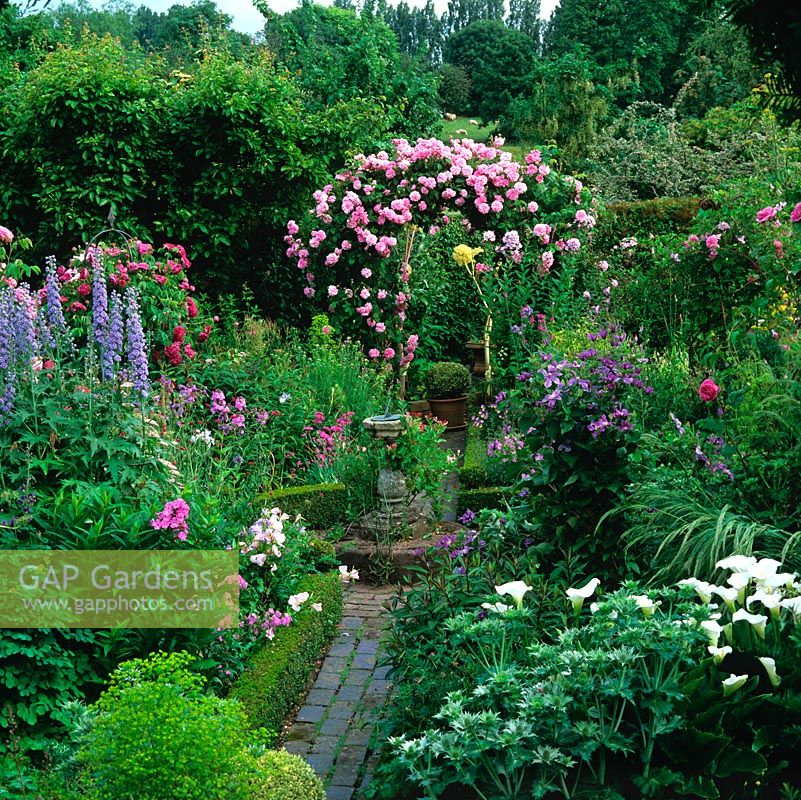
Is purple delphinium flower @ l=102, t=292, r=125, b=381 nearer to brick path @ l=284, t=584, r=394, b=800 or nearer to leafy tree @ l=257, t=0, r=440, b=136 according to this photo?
brick path @ l=284, t=584, r=394, b=800

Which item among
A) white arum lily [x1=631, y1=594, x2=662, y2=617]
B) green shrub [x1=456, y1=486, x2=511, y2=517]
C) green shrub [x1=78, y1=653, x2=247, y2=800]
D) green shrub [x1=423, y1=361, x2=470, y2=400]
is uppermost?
white arum lily [x1=631, y1=594, x2=662, y2=617]

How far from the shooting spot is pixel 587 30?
33.6m

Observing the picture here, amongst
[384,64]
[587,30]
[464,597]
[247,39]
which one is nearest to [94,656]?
[464,597]

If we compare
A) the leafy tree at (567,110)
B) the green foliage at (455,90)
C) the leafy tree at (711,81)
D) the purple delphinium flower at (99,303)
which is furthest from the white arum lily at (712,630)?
the green foliage at (455,90)

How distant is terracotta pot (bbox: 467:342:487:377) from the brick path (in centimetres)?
540

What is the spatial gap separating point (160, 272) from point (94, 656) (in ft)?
15.2

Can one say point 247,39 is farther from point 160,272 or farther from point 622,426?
point 622,426

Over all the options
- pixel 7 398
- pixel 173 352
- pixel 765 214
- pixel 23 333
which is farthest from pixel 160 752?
pixel 765 214

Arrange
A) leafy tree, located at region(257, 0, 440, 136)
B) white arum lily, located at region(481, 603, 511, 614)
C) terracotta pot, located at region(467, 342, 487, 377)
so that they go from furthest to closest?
leafy tree, located at region(257, 0, 440, 136)
terracotta pot, located at region(467, 342, 487, 377)
white arum lily, located at region(481, 603, 511, 614)

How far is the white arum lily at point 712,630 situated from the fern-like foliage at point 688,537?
0.86 metres

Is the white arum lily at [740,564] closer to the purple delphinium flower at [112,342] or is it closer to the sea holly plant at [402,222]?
the purple delphinium flower at [112,342]

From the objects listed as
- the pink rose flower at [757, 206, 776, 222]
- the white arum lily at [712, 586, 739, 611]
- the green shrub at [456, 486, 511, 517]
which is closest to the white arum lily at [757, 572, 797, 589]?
the white arum lily at [712, 586, 739, 611]

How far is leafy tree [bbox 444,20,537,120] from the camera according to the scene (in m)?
36.4

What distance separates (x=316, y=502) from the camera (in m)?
6.85
